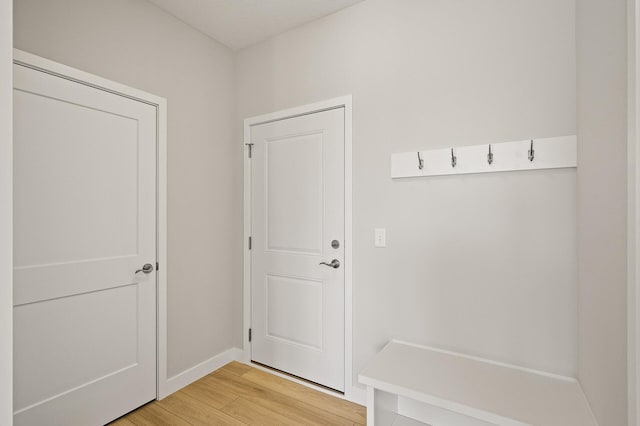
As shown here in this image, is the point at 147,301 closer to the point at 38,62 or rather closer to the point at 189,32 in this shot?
the point at 38,62

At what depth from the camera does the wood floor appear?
6.18 ft

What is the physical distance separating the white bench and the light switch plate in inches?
24.3

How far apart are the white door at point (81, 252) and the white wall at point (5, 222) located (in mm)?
1006

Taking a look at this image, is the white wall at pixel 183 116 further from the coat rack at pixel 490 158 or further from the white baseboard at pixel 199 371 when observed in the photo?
the coat rack at pixel 490 158

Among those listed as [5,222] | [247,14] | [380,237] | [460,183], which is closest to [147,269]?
[5,222]

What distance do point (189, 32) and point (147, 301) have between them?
200cm

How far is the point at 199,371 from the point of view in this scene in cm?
239

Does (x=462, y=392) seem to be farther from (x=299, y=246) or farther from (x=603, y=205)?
(x=299, y=246)

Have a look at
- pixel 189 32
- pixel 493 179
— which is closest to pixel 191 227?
pixel 189 32

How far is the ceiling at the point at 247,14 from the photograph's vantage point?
6.88ft

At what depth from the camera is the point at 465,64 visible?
5.62 ft

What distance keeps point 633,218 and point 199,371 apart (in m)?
2.66

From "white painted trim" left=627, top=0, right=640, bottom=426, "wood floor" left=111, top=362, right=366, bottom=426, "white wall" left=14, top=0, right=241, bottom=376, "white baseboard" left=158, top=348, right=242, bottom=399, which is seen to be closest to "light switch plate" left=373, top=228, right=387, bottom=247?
"wood floor" left=111, top=362, right=366, bottom=426

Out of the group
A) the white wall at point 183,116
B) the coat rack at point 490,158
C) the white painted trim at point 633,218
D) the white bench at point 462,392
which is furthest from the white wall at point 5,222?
the coat rack at point 490,158
